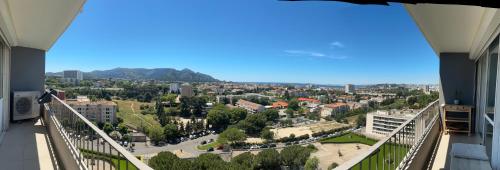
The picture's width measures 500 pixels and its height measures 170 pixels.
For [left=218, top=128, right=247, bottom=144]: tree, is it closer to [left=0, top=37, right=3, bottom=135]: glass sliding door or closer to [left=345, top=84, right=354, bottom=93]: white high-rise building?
[left=0, top=37, right=3, bottom=135]: glass sliding door

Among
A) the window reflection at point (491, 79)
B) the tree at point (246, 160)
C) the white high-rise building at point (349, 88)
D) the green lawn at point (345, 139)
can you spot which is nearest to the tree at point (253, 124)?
the green lawn at point (345, 139)

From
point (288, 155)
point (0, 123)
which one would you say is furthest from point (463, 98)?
point (288, 155)

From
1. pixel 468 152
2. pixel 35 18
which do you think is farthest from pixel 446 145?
pixel 35 18

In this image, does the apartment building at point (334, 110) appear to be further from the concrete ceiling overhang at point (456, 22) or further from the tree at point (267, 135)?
the concrete ceiling overhang at point (456, 22)

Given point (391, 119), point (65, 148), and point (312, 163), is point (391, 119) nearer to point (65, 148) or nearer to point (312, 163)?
point (65, 148)

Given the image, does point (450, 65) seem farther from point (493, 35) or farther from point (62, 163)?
point (62, 163)

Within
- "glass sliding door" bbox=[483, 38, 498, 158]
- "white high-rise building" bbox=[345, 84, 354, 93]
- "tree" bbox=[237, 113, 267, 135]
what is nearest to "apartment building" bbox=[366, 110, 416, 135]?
"glass sliding door" bbox=[483, 38, 498, 158]
